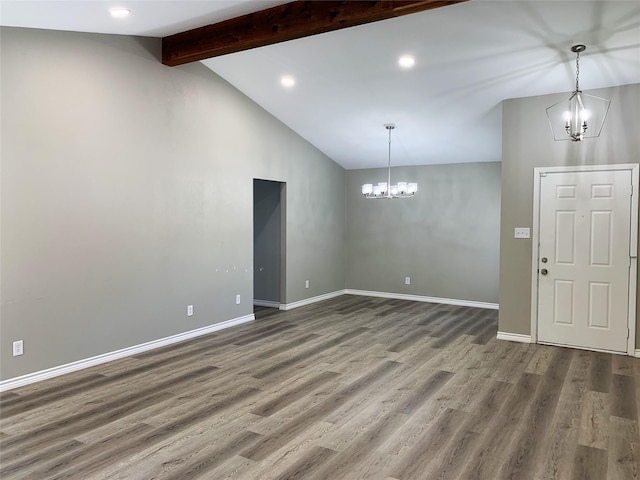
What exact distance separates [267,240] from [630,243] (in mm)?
5006

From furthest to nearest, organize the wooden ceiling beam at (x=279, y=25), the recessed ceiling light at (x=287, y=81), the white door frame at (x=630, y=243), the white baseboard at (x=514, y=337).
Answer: the recessed ceiling light at (x=287, y=81)
the white baseboard at (x=514, y=337)
the white door frame at (x=630, y=243)
the wooden ceiling beam at (x=279, y=25)

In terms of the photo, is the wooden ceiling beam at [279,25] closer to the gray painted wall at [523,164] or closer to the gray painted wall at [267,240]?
the gray painted wall at [523,164]

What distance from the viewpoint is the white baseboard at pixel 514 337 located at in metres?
5.25

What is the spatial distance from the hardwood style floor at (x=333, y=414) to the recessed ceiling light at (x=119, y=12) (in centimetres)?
314

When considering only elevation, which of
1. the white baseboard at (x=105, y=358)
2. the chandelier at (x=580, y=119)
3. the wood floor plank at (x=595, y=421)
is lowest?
the wood floor plank at (x=595, y=421)

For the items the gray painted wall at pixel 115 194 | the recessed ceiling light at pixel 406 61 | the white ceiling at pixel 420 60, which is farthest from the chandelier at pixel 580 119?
the gray painted wall at pixel 115 194

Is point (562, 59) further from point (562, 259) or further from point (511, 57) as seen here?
point (562, 259)

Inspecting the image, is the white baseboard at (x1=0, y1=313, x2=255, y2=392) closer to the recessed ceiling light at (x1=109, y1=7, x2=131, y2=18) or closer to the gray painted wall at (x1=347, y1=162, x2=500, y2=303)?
the recessed ceiling light at (x1=109, y1=7, x2=131, y2=18)

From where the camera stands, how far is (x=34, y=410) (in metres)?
3.33

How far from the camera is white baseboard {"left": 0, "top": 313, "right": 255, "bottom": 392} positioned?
379 centimetres

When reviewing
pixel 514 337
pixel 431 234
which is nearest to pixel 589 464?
pixel 514 337

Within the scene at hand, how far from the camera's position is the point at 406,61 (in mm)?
4629

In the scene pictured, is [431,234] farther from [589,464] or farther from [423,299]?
[589,464]

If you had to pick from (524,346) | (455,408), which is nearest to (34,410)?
(455,408)
